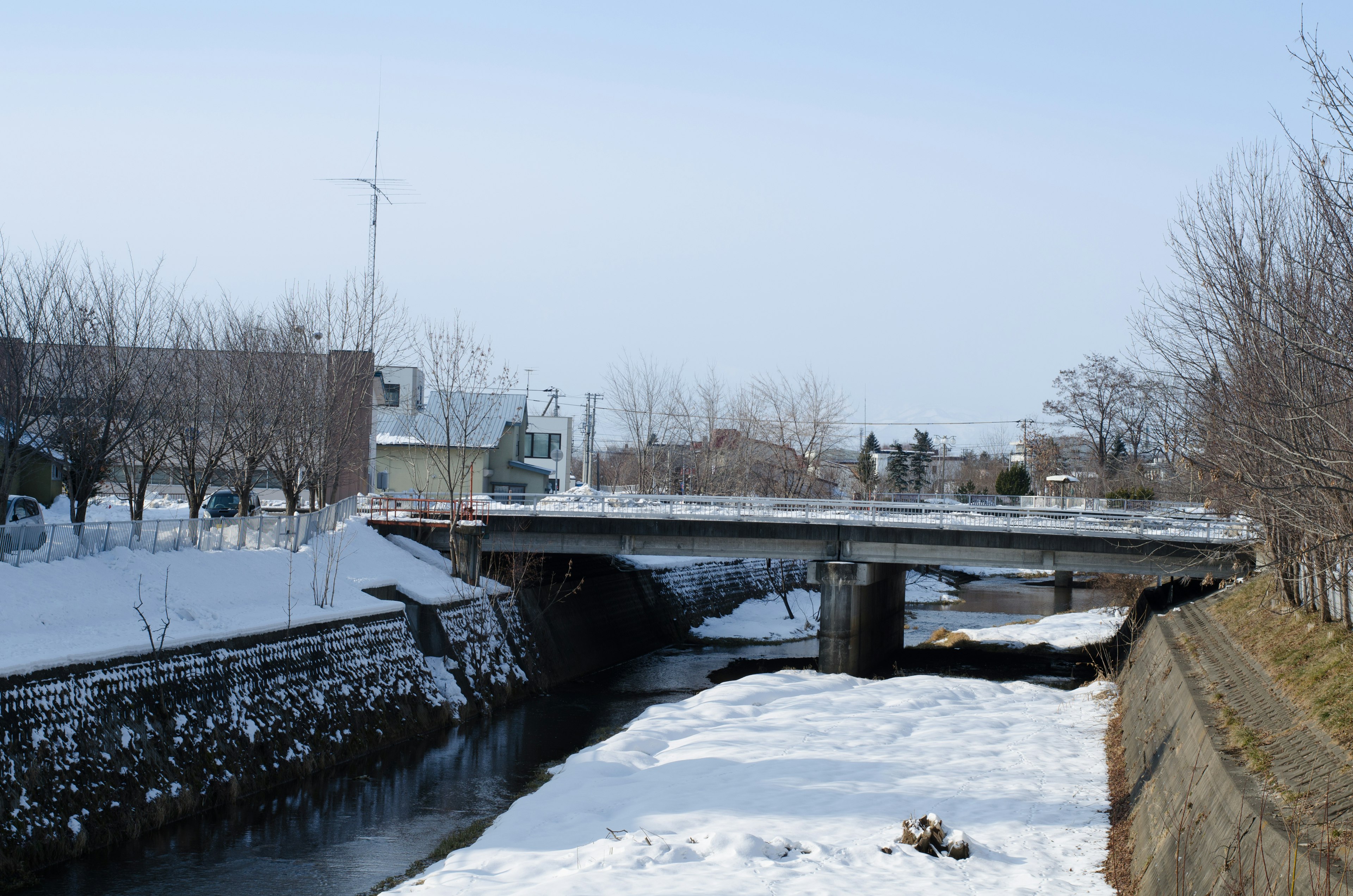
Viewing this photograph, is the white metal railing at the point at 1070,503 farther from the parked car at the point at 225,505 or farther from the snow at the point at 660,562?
the parked car at the point at 225,505

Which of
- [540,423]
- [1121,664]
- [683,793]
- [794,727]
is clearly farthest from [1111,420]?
[683,793]

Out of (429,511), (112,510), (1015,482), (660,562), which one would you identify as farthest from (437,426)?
(1015,482)

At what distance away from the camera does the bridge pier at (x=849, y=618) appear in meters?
32.8

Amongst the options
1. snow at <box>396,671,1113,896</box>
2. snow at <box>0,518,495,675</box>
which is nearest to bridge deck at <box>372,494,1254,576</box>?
snow at <box>0,518,495,675</box>

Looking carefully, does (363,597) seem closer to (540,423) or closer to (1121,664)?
(1121,664)

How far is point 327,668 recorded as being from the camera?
2292cm

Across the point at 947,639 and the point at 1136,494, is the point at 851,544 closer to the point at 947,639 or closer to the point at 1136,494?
the point at 947,639

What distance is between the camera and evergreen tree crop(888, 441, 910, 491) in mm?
108875

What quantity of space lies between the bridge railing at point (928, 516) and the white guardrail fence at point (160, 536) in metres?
8.20

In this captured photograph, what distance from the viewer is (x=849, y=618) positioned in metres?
32.9

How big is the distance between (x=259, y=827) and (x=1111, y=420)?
7196 cm

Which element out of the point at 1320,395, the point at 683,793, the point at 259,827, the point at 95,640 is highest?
the point at 1320,395

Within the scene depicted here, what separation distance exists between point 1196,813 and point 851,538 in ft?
75.0

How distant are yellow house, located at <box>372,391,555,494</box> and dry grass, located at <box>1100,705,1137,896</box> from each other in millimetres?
37048
